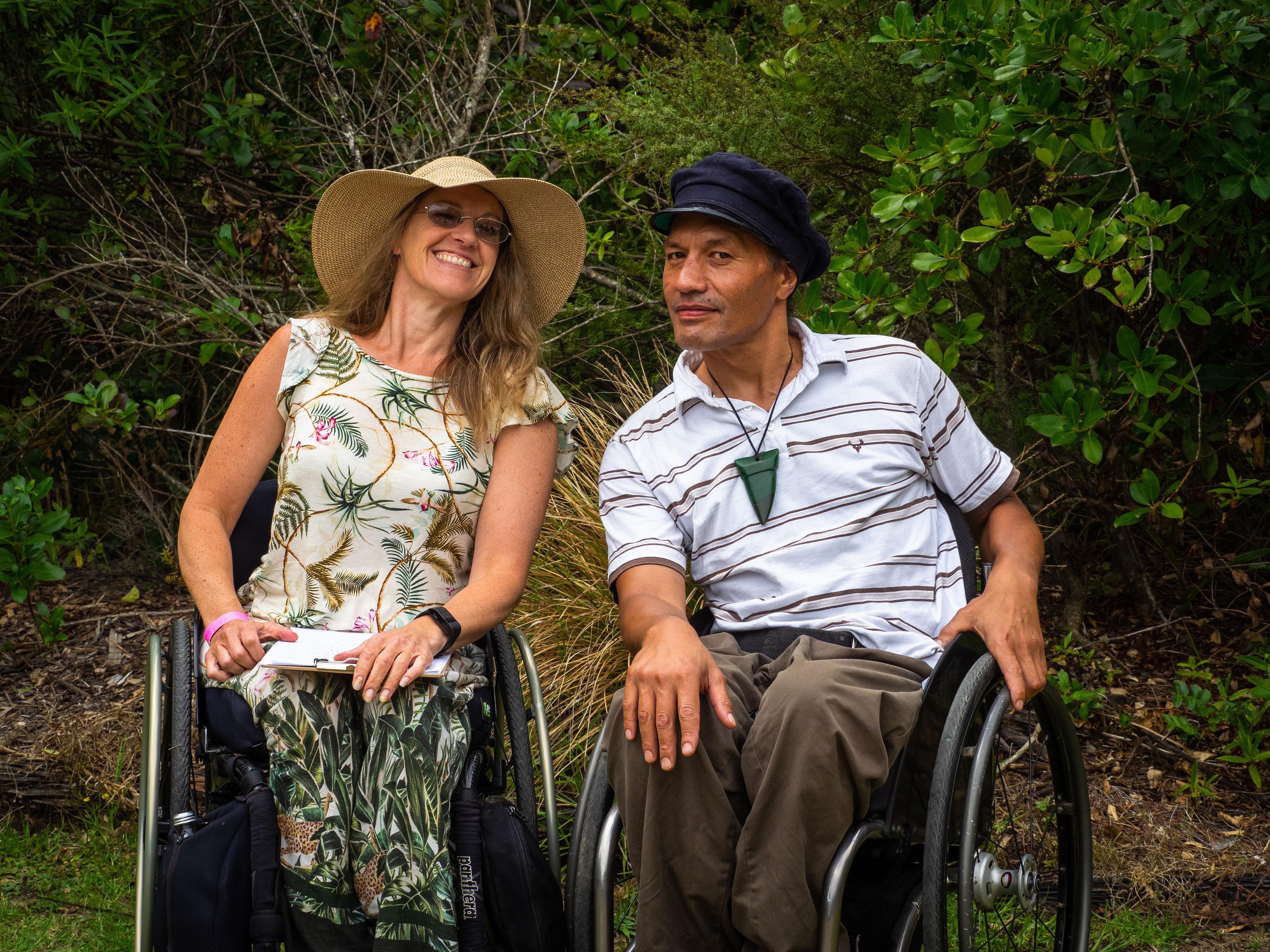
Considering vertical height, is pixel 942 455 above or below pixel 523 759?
above

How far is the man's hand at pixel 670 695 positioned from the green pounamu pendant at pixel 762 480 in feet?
1.33

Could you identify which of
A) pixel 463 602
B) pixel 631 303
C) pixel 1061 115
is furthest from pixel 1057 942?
pixel 631 303

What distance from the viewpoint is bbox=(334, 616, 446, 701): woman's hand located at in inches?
84.2

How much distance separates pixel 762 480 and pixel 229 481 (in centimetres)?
112

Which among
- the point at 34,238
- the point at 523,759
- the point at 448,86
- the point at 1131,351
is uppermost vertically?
the point at 448,86

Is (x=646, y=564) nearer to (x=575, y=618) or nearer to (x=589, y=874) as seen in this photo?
(x=589, y=874)

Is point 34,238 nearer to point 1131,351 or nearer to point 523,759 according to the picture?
point 523,759

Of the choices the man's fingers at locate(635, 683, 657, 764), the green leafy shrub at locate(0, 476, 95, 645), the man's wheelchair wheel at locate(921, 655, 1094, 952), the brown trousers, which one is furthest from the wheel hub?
the green leafy shrub at locate(0, 476, 95, 645)

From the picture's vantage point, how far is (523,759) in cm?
225

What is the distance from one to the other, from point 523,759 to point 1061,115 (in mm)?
1978

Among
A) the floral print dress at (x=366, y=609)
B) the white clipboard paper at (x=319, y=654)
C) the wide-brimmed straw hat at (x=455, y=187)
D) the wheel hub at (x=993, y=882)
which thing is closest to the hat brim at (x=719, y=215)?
the wide-brimmed straw hat at (x=455, y=187)

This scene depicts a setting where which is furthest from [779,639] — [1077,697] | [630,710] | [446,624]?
[1077,697]

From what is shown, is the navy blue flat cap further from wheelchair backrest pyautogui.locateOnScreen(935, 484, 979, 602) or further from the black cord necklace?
wheelchair backrest pyautogui.locateOnScreen(935, 484, 979, 602)

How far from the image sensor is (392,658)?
217 centimetres
